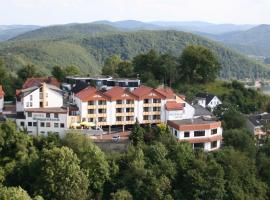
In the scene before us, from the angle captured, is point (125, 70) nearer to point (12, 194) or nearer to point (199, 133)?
point (199, 133)

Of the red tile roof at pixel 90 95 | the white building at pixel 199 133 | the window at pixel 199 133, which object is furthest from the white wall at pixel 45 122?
the window at pixel 199 133

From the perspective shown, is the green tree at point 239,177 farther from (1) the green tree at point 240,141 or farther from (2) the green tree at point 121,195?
(2) the green tree at point 121,195

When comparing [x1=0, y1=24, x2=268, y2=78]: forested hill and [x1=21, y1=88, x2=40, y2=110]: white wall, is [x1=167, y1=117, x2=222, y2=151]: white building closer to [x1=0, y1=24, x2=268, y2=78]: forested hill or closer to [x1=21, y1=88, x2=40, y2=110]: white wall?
[x1=21, y1=88, x2=40, y2=110]: white wall

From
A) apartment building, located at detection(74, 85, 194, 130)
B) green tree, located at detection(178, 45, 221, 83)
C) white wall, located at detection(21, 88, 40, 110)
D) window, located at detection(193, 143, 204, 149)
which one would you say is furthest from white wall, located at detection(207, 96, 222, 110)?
white wall, located at detection(21, 88, 40, 110)

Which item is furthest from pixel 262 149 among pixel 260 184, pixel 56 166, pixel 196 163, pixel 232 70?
pixel 232 70

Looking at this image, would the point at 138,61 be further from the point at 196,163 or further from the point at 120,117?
the point at 196,163

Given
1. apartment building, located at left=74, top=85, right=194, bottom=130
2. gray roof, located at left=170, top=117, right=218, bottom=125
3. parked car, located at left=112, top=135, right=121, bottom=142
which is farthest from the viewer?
apartment building, located at left=74, top=85, right=194, bottom=130

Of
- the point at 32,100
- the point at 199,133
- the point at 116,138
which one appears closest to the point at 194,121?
the point at 199,133
